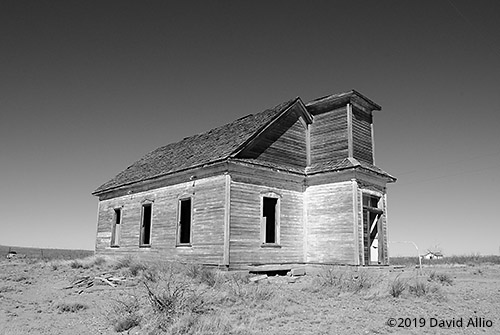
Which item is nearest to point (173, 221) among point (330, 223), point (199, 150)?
point (199, 150)

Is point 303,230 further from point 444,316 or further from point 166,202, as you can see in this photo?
point 444,316

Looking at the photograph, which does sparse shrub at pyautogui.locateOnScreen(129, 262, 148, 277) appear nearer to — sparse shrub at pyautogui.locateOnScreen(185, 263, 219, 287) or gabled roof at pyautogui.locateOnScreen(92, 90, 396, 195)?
sparse shrub at pyautogui.locateOnScreen(185, 263, 219, 287)

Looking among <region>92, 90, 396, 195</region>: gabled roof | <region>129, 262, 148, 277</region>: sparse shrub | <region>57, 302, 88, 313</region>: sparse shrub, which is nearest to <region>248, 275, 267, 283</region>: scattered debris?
<region>92, 90, 396, 195</region>: gabled roof

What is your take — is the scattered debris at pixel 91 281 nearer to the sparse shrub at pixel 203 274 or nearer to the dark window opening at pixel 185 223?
the sparse shrub at pixel 203 274

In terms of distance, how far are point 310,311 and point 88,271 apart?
1132 centimetres

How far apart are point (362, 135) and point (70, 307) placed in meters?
12.5

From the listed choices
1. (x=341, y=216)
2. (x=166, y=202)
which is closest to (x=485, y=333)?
(x=341, y=216)

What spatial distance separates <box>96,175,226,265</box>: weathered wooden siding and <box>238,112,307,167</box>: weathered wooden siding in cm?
205

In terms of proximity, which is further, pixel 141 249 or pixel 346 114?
pixel 141 249

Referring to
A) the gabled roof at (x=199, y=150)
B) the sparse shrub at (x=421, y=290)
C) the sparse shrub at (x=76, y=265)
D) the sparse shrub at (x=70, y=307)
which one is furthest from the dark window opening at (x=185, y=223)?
the sparse shrub at (x=421, y=290)

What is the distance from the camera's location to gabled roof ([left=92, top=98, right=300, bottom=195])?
16.1 meters

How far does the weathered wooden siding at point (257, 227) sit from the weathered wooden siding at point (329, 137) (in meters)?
1.95

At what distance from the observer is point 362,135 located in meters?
17.8

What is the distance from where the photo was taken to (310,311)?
29.8 feet
